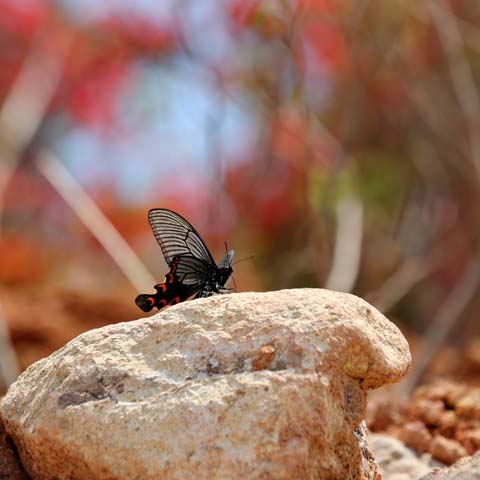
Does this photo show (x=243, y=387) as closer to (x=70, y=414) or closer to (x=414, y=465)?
(x=70, y=414)

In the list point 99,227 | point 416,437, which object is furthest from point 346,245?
point 416,437

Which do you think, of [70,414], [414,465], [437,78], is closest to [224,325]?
[70,414]

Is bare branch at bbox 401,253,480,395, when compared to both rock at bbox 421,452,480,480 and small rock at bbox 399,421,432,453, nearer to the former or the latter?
small rock at bbox 399,421,432,453

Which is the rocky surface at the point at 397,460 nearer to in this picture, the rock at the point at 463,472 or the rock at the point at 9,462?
the rock at the point at 463,472

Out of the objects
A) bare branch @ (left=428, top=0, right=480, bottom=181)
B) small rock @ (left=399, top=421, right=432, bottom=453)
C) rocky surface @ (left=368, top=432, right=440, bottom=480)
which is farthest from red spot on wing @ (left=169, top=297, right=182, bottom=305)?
bare branch @ (left=428, top=0, right=480, bottom=181)

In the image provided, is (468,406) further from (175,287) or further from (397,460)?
(175,287)

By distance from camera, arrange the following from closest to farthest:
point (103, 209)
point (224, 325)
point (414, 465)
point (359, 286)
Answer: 1. point (224, 325)
2. point (414, 465)
3. point (359, 286)
4. point (103, 209)
